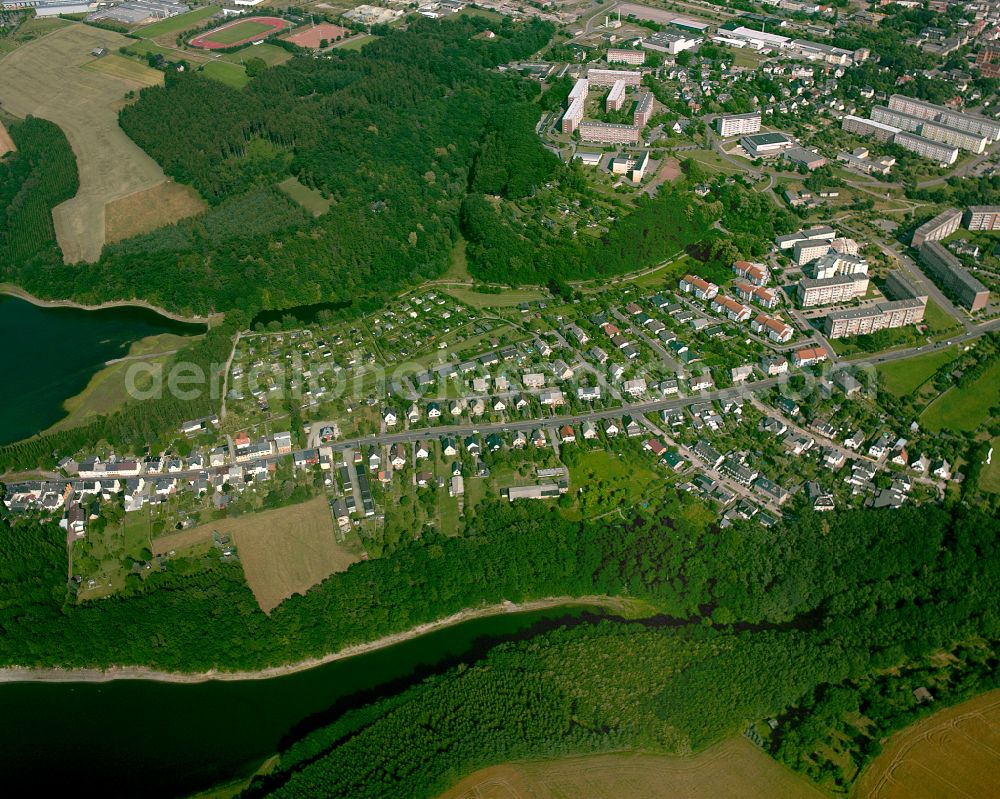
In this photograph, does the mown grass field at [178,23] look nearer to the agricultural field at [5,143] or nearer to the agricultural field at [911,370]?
the agricultural field at [5,143]

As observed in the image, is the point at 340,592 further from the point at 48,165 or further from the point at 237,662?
the point at 48,165

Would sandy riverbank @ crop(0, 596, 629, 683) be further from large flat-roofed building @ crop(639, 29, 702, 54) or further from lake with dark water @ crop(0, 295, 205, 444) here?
large flat-roofed building @ crop(639, 29, 702, 54)

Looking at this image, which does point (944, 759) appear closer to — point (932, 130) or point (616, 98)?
point (932, 130)

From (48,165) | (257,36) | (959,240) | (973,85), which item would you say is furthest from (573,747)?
(257,36)

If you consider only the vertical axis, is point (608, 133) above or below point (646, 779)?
above

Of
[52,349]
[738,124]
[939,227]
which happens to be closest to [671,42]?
[738,124]

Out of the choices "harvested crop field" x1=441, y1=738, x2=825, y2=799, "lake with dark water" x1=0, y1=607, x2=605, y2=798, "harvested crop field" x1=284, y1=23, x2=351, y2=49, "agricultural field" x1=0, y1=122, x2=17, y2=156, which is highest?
"harvested crop field" x1=284, y1=23, x2=351, y2=49

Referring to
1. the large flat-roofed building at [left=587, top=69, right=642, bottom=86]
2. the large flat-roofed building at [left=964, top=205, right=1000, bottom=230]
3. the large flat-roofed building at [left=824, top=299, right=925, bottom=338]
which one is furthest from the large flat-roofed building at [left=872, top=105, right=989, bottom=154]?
Result: the large flat-roofed building at [left=824, top=299, right=925, bottom=338]
